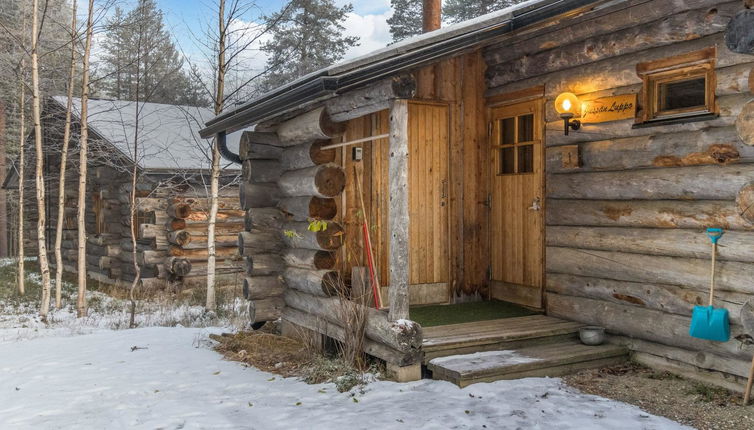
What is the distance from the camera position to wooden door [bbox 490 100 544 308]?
753 centimetres

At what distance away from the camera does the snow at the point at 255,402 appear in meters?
4.86

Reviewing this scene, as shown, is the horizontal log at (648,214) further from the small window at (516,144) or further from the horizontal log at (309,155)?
the horizontal log at (309,155)

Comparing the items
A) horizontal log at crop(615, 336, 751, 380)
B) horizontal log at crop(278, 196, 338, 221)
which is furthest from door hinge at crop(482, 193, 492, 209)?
horizontal log at crop(615, 336, 751, 380)

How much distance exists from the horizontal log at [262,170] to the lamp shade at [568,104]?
373cm

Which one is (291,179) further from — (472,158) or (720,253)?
(720,253)

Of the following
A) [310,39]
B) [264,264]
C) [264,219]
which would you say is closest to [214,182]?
[264,219]

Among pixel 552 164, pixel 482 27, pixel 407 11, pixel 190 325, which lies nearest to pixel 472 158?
pixel 552 164

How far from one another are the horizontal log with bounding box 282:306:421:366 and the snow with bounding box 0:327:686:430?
0.79ft

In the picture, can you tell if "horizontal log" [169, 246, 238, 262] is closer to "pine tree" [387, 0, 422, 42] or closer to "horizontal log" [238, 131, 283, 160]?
"horizontal log" [238, 131, 283, 160]

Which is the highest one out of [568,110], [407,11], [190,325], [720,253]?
[407,11]

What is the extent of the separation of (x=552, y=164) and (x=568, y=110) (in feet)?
2.24

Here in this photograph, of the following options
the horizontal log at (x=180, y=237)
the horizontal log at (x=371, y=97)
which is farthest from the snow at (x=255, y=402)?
the horizontal log at (x=180, y=237)

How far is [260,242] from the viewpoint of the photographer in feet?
28.1

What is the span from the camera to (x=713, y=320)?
5324 mm
